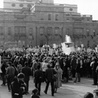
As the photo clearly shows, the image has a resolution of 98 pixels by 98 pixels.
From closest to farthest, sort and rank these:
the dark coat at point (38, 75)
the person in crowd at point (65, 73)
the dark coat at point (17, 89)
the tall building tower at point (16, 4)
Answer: the dark coat at point (17, 89)
the dark coat at point (38, 75)
the person in crowd at point (65, 73)
the tall building tower at point (16, 4)

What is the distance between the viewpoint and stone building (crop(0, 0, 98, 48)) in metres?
68.5

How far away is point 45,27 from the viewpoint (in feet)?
232

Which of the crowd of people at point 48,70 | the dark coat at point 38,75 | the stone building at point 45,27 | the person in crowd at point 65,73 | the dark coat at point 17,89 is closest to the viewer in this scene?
the dark coat at point 17,89

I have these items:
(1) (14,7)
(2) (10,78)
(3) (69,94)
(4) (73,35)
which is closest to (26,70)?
(2) (10,78)

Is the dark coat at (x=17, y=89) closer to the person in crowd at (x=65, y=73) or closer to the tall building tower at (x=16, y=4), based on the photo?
the person in crowd at (x=65, y=73)

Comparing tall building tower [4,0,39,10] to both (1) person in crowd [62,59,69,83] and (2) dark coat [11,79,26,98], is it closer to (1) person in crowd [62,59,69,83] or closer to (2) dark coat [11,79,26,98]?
(1) person in crowd [62,59,69,83]

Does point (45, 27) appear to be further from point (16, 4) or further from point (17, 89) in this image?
point (17, 89)

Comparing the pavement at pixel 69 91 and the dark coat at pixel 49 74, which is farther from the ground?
the dark coat at pixel 49 74

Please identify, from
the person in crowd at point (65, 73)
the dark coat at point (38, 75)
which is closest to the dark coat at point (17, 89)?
the dark coat at point (38, 75)

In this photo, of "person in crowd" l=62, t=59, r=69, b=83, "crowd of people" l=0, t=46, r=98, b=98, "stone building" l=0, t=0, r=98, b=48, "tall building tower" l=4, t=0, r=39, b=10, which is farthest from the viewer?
"tall building tower" l=4, t=0, r=39, b=10

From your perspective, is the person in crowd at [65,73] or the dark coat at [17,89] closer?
the dark coat at [17,89]

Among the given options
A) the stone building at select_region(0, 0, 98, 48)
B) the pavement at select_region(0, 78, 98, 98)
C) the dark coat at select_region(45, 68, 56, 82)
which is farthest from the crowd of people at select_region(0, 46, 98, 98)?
the stone building at select_region(0, 0, 98, 48)

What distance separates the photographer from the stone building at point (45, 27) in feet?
225

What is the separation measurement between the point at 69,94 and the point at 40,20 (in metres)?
55.6
